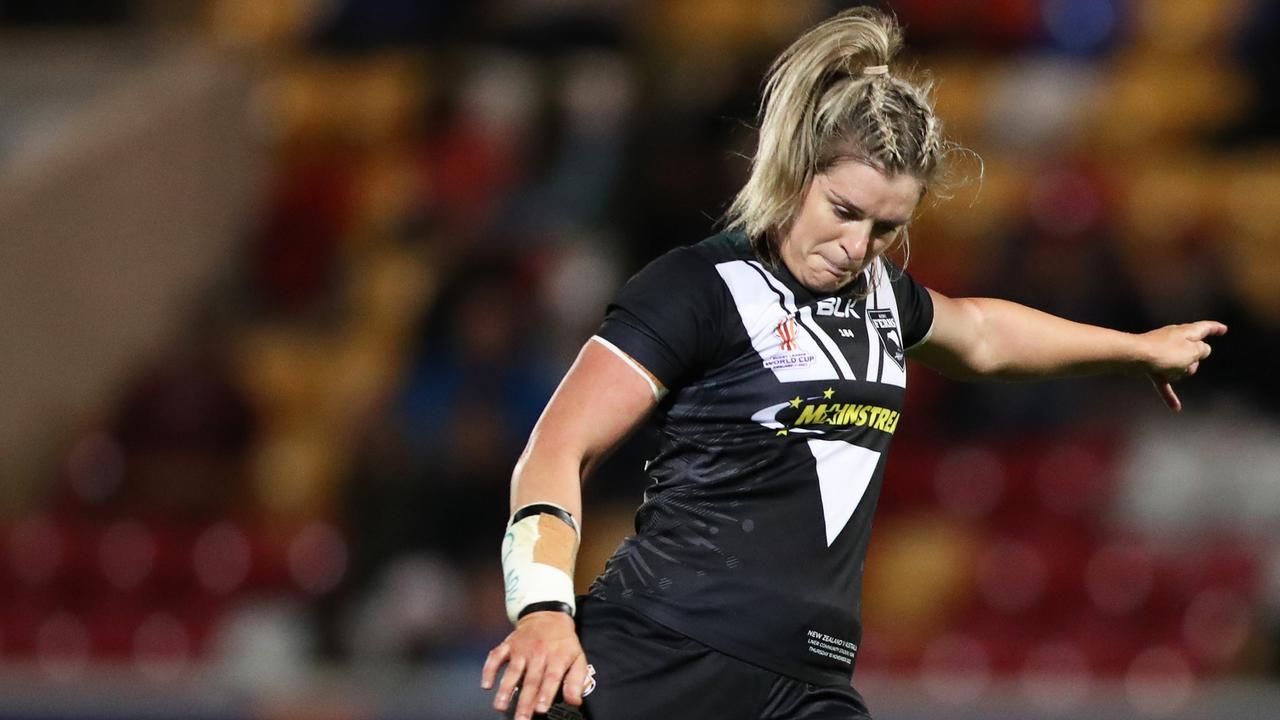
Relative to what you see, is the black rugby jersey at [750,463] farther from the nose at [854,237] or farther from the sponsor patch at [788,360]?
the nose at [854,237]

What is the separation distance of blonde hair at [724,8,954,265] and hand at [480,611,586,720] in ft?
2.23

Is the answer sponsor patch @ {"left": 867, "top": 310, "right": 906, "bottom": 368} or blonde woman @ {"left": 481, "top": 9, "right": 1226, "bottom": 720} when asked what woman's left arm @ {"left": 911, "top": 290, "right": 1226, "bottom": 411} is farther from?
blonde woman @ {"left": 481, "top": 9, "right": 1226, "bottom": 720}

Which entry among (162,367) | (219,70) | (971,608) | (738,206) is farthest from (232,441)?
(738,206)

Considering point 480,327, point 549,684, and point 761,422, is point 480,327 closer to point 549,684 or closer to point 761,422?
point 761,422

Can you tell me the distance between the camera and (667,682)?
2.50 meters

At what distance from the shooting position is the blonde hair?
98.2 inches

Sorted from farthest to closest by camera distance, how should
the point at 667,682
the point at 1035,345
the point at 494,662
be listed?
the point at 1035,345 → the point at 667,682 → the point at 494,662

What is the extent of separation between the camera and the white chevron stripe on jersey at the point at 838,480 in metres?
2.56

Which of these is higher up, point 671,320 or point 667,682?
point 671,320

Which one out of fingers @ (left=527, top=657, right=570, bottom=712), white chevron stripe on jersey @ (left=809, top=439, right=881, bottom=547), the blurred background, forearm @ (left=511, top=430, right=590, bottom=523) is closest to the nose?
white chevron stripe on jersey @ (left=809, top=439, right=881, bottom=547)

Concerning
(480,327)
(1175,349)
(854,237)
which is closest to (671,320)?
(854,237)

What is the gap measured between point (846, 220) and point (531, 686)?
32.1 inches

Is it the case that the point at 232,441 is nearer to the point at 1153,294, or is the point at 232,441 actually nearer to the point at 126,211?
the point at 126,211

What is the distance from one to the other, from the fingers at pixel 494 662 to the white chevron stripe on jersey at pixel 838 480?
1.83ft
